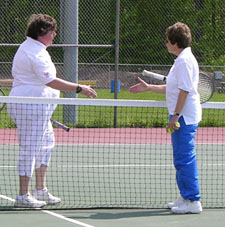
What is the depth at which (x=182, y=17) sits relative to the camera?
2552cm

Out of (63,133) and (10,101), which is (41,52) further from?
(63,133)

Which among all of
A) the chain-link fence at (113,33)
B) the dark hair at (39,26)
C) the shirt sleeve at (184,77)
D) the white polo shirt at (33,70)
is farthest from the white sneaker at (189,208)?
the chain-link fence at (113,33)

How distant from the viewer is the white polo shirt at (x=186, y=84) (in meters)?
6.87

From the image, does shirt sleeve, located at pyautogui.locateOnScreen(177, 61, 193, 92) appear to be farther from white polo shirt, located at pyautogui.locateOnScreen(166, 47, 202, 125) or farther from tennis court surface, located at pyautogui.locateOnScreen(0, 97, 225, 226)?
tennis court surface, located at pyautogui.locateOnScreen(0, 97, 225, 226)

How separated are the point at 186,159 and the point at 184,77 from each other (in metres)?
0.70

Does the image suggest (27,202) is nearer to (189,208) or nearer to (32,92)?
(32,92)

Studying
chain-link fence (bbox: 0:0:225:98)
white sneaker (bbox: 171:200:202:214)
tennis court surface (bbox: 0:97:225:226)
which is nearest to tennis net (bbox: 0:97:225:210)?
tennis court surface (bbox: 0:97:225:226)

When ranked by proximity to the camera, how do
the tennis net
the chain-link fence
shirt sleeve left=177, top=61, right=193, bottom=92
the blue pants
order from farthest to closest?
the chain-link fence
the tennis net
the blue pants
shirt sleeve left=177, top=61, right=193, bottom=92

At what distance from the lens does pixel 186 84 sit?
22.5 ft

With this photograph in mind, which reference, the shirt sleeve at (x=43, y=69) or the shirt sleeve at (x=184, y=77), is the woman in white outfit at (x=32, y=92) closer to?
the shirt sleeve at (x=43, y=69)

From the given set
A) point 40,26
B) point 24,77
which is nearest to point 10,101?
point 24,77

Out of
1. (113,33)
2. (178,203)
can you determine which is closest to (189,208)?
(178,203)

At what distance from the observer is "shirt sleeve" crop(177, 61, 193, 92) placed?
6.85 metres

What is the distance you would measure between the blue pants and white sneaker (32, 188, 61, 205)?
1186 mm
